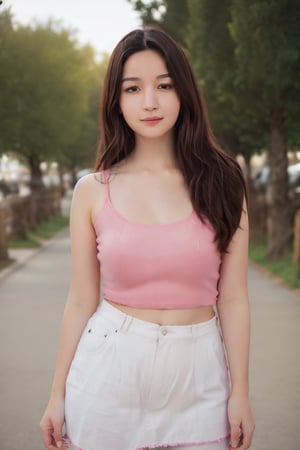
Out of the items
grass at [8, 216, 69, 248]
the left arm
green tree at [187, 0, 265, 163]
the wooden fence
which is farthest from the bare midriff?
grass at [8, 216, 69, 248]

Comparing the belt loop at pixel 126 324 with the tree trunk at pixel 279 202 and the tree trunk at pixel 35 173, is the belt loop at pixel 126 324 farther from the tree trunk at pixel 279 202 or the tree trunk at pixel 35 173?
the tree trunk at pixel 35 173

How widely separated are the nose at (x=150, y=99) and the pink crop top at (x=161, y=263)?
34cm

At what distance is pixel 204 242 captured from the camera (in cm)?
235

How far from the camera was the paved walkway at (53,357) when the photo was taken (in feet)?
17.5

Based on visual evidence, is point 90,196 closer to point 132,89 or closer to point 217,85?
point 132,89

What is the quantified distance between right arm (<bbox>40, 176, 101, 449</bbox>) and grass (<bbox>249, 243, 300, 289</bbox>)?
31.5ft

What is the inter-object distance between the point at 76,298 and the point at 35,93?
20.2 m

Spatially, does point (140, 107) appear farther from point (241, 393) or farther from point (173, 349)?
point (241, 393)

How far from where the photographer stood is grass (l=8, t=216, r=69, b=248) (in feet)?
66.4

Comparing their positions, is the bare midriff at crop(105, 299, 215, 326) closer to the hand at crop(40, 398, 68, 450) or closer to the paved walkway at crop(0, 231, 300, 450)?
the hand at crop(40, 398, 68, 450)

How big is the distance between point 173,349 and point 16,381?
15.0ft

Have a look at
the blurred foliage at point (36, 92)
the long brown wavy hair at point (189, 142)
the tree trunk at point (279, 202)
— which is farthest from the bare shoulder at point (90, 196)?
the blurred foliage at point (36, 92)

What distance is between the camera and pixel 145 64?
244 cm

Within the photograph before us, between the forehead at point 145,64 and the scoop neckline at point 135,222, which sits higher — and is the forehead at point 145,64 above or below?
above
